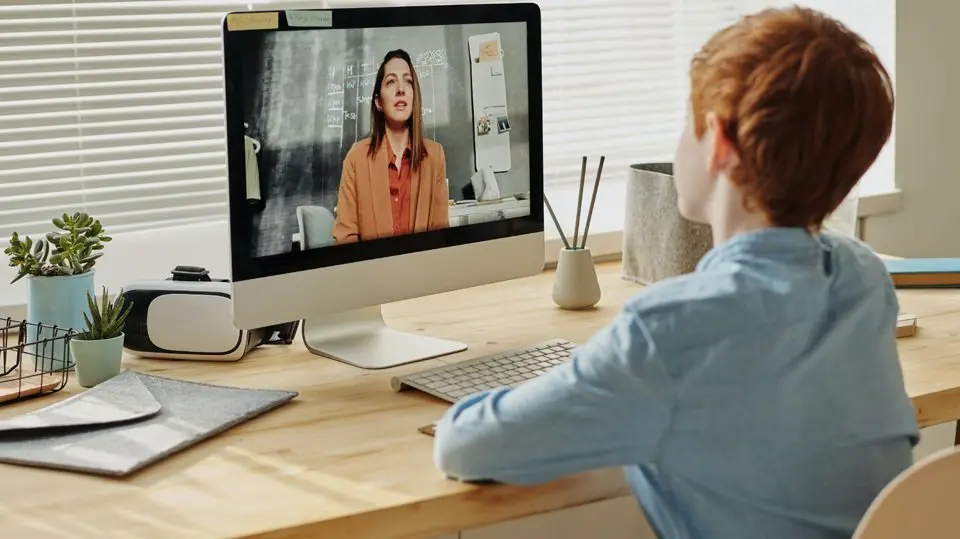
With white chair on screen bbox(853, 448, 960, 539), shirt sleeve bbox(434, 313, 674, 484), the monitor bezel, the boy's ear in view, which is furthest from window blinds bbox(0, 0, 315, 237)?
white chair on screen bbox(853, 448, 960, 539)

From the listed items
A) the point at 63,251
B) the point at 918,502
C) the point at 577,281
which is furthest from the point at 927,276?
the point at 63,251

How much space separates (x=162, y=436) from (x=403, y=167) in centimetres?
53

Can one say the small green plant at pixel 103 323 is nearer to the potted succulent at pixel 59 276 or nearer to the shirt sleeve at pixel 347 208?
the potted succulent at pixel 59 276

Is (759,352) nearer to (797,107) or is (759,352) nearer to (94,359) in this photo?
(797,107)

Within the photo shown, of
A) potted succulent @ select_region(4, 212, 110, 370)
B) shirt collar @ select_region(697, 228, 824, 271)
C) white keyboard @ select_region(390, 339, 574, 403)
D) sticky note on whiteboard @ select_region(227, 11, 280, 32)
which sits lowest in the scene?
white keyboard @ select_region(390, 339, 574, 403)

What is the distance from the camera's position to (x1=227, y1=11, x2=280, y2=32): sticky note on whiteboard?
1.60 meters

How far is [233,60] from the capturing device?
5.28 feet

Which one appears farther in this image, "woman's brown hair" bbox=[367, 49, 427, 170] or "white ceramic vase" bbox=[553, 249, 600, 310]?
"white ceramic vase" bbox=[553, 249, 600, 310]

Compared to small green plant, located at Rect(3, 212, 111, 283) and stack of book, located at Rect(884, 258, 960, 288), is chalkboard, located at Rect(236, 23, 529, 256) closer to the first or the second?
small green plant, located at Rect(3, 212, 111, 283)

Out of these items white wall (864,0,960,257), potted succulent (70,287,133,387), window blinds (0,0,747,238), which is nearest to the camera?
potted succulent (70,287,133,387)

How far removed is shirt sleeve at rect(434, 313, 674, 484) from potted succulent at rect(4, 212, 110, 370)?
0.74 m

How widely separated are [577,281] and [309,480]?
85 centimetres

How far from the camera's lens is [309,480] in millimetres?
1341

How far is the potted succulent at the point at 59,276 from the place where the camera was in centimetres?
179
